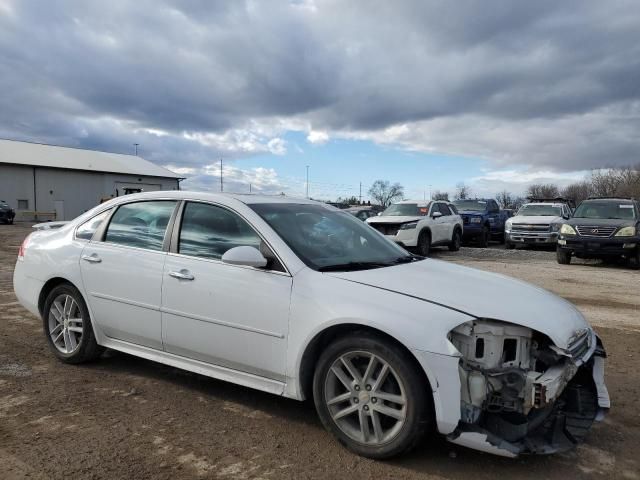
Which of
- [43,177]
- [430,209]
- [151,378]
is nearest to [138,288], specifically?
[151,378]

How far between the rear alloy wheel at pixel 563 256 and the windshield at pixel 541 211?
4880 mm

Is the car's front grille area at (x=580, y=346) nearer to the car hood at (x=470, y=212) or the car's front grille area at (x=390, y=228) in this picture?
the car's front grille area at (x=390, y=228)

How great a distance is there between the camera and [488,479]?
2859mm

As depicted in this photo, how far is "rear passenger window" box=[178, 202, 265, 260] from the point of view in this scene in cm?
374

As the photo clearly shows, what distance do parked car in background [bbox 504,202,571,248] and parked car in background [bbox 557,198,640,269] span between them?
129 inches

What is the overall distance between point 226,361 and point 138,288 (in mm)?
1004

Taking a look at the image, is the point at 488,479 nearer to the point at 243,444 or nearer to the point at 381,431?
the point at 381,431

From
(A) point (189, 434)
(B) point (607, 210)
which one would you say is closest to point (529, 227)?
(B) point (607, 210)

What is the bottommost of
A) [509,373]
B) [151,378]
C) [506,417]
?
[151,378]

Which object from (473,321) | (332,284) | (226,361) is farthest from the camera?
(226,361)

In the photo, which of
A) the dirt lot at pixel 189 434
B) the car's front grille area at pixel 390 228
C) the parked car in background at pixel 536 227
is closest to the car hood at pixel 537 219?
the parked car in background at pixel 536 227

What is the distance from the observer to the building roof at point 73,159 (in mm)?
48750

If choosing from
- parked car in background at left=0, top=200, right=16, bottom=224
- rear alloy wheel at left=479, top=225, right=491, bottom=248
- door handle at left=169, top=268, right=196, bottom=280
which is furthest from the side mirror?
parked car in background at left=0, top=200, right=16, bottom=224

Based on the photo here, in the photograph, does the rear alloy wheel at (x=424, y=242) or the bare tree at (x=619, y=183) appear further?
the bare tree at (x=619, y=183)
